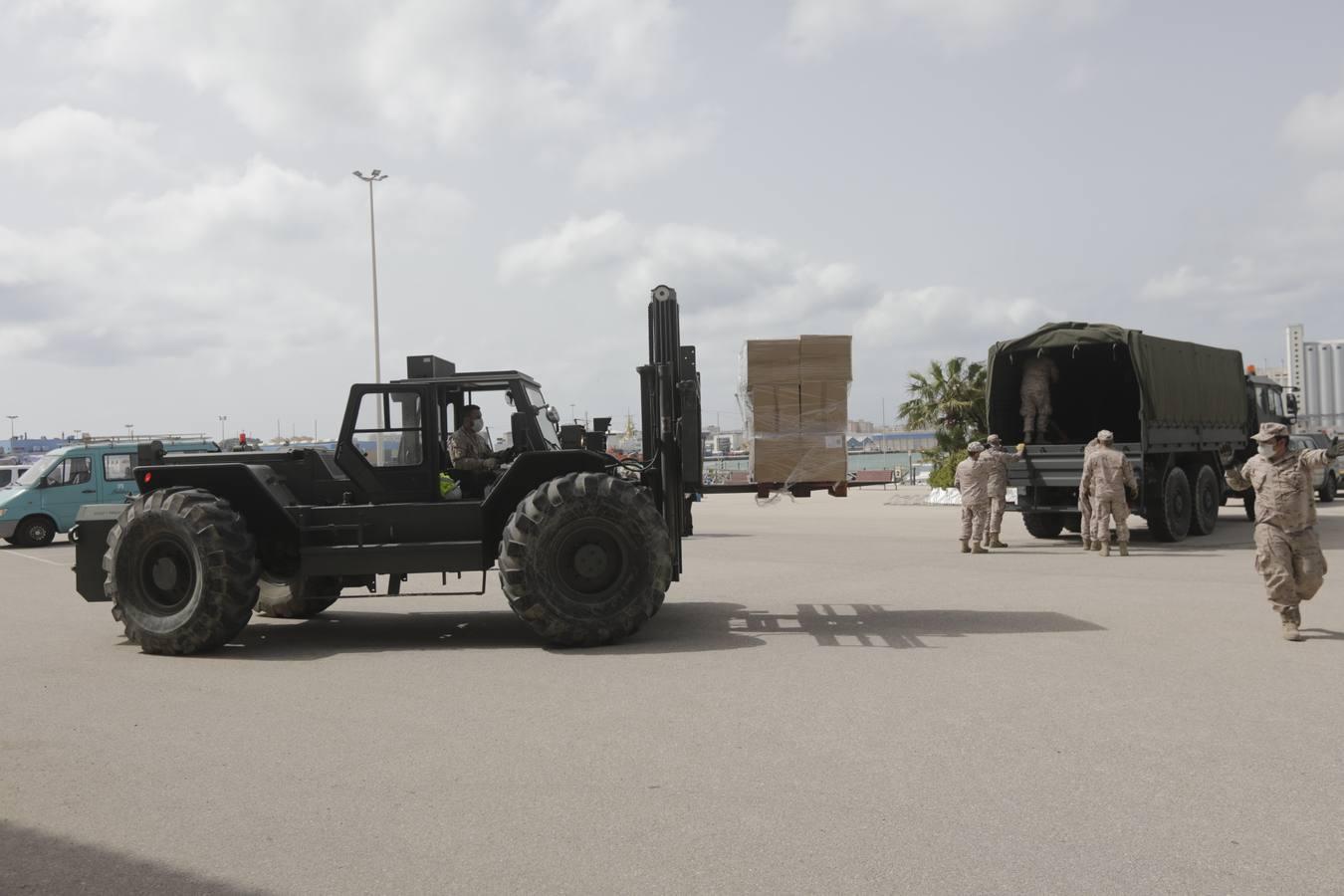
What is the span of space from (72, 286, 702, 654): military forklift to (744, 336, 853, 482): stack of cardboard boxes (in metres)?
1.29

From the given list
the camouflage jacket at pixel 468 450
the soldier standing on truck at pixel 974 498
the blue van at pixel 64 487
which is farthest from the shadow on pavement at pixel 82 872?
the blue van at pixel 64 487

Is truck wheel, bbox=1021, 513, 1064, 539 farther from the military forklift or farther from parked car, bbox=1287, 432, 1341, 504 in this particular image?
parked car, bbox=1287, 432, 1341, 504

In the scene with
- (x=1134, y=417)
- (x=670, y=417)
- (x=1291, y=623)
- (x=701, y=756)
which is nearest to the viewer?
(x=701, y=756)

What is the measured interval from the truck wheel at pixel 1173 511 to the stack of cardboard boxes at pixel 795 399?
8.65m

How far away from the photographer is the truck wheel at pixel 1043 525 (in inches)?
735

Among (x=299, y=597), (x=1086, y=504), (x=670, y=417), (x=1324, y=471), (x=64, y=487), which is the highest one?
(x=670, y=417)

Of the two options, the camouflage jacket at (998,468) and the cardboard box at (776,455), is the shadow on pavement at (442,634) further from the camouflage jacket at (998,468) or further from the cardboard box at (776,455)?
the camouflage jacket at (998,468)

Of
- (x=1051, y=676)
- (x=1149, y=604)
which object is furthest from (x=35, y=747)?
(x=1149, y=604)

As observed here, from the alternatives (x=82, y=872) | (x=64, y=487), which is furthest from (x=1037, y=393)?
(x=64, y=487)

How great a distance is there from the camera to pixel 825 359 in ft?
34.8

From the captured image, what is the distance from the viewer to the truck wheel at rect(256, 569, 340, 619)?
34.3ft

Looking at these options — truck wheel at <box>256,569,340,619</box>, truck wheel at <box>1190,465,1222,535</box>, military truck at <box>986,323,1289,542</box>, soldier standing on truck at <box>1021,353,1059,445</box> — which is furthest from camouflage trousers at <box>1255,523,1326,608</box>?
truck wheel at <box>1190,465,1222,535</box>

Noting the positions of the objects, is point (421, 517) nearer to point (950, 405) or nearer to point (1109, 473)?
point (1109, 473)

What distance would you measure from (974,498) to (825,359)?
22.3 ft
